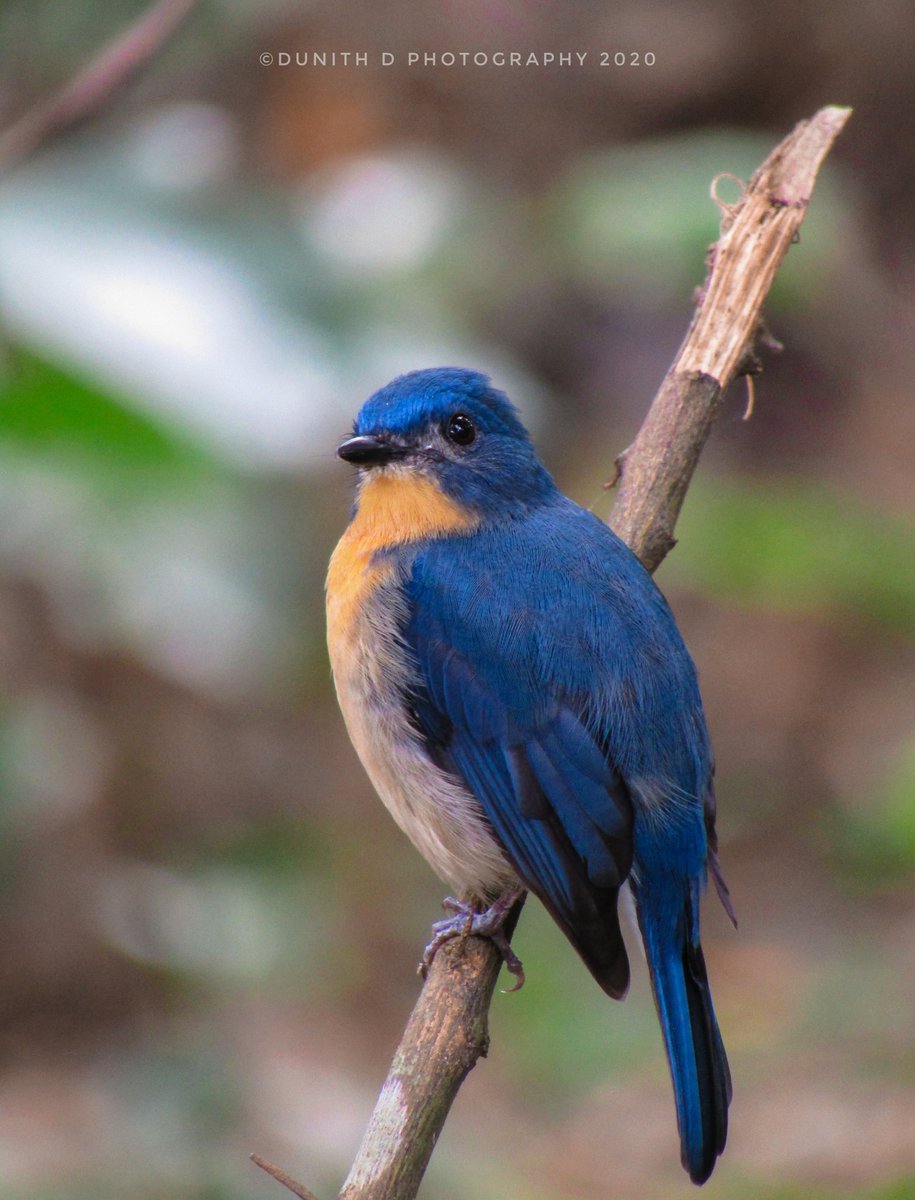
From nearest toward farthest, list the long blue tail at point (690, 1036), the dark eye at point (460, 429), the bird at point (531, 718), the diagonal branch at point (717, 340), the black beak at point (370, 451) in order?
the long blue tail at point (690, 1036), the bird at point (531, 718), the diagonal branch at point (717, 340), the black beak at point (370, 451), the dark eye at point (460, 429)

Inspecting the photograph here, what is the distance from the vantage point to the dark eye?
3361 mm

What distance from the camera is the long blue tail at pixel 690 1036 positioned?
2.75 m

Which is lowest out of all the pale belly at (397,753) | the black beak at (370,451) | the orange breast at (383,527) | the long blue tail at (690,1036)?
the long blue tail at (690,1036)

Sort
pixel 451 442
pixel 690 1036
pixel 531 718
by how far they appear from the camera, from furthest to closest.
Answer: pixel 451 442, pixel 531 718, pixel 690 1036

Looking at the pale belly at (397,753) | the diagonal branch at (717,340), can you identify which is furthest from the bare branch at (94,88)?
the diagonal branch at (717,340)

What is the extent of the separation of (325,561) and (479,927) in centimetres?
270

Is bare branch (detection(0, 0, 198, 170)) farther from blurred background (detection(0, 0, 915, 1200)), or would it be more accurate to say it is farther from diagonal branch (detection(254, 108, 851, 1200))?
diagonal branch (detection(254, 108, 851, 1200))

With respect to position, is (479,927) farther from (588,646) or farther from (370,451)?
(370,451)

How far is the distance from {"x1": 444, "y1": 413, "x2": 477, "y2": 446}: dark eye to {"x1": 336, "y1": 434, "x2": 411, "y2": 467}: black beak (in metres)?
0.11

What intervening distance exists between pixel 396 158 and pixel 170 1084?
2.53m

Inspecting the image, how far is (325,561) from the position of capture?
5398mm

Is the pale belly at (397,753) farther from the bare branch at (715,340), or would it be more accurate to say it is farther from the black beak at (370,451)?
the bare branch at (715,340)

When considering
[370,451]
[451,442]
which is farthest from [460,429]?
[370,451]

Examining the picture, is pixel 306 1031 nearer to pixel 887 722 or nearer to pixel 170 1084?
pixel 170 1084
